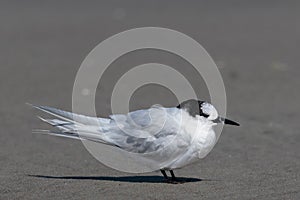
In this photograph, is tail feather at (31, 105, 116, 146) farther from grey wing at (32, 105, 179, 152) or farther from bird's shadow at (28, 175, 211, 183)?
bird's shadow at (28, 175, 211, 183)

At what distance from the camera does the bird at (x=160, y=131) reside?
5441mm

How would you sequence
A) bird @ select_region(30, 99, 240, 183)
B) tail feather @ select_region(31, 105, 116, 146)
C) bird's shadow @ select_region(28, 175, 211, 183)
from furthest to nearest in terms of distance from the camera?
bird's shadow @ select_region(28, 175, 211, 183) → tail feather @ select_region(31, 105, 116, 146) → bird @ select_region(30, 99, 240, 183)

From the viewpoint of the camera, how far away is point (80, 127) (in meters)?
5.54

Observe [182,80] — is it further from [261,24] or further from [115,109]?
[261,24]

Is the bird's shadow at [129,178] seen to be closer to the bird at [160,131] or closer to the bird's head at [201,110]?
the bird at [160,131]

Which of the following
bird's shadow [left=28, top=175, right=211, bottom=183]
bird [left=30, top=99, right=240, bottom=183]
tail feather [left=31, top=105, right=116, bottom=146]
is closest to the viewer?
bird [left=30, top=99, right=240, bottom=183]

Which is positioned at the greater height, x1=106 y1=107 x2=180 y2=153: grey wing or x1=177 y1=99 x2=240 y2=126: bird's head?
x1=177 y1=99 x2=240 y2=126: bird's head

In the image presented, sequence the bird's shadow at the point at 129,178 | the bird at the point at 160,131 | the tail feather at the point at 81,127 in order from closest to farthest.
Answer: the bird at the point at 160,131 < the tail feather at the point at 81,127 < the bird's shadow at the point at 129,178

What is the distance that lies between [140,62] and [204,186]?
730 centimetres

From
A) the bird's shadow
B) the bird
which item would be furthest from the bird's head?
the bird's shadow

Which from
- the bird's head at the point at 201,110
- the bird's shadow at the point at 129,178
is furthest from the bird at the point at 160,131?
the bird's shadow at the point at 129,178

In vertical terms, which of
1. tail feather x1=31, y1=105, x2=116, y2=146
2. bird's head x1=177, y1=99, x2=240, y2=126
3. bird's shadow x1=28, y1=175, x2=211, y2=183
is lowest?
bird's shadow x1=28, y1=175, x2=211, y2=183

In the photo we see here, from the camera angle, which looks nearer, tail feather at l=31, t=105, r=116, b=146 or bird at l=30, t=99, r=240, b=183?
bird at l=30, t=99, r=240, b=183

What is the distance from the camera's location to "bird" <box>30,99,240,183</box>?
17.9 ft
